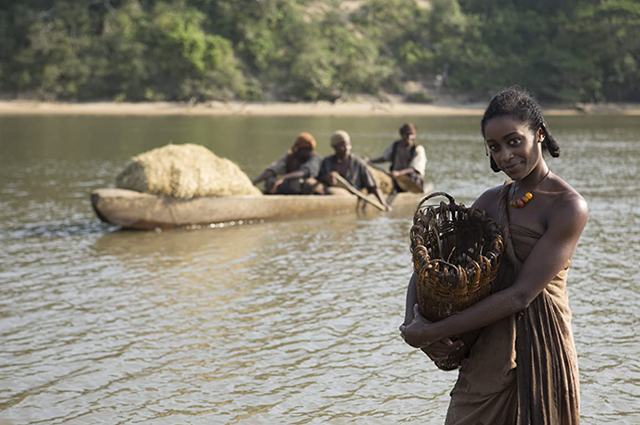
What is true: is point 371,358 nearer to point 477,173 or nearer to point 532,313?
point 532,313

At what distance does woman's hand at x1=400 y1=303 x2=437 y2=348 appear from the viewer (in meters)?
2.42

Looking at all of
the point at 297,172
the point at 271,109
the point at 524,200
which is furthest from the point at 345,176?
the point at 271,109

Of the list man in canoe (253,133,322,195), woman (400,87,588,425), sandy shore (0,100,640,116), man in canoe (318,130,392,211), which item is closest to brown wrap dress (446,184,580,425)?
woman (400,87,588,425)

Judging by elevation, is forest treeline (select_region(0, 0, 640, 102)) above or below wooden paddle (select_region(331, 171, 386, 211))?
above

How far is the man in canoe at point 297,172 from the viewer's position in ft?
34.9

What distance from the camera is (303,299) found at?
6613mm

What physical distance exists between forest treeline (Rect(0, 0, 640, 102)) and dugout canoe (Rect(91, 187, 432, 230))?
30.6 meters

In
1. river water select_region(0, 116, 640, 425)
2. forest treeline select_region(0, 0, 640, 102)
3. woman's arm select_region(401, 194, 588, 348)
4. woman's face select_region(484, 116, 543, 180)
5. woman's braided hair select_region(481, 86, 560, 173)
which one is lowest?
river water select_region(0, 116, 640, 425)

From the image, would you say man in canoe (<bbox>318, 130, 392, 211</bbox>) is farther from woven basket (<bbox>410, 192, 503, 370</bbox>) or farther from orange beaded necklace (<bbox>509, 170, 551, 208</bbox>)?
orange beaded necklace (<bbox>509, 170, 551, 208</bbox>)

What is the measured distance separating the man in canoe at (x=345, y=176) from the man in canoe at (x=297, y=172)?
5.3 inches

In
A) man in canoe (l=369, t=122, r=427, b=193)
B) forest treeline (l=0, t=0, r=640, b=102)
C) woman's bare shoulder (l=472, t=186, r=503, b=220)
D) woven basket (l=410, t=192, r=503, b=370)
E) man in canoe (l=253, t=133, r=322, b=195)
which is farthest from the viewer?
forest treeline (l=0, t=0, r=640, b=102)

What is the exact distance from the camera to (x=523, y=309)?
239cm

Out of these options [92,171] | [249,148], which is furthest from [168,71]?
[92,171]

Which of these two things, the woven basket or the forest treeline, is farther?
the forest treeline
